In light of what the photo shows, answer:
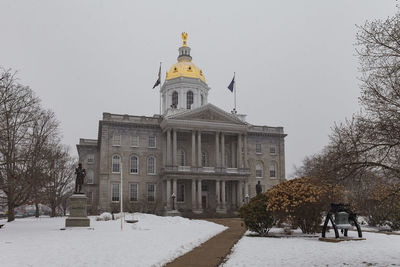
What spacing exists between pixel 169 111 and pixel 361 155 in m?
48.4

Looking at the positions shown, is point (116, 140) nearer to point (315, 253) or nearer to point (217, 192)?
point (217, 192)

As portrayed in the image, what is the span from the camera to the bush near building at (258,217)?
22.2 meters

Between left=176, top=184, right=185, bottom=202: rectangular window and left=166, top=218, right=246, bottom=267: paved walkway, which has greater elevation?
left=176, top=184, right=185, bottom=202: rectangular window

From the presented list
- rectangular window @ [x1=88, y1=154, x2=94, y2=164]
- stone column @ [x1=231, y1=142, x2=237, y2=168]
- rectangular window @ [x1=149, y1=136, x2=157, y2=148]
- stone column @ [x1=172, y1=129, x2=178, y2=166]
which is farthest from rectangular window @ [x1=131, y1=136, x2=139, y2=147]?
stone column @ [x1=231, y1=142, x2=237, y2=168]

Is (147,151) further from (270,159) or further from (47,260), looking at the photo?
(47,260)

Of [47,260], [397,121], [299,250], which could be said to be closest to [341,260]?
[299,250]

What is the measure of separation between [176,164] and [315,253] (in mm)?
42307

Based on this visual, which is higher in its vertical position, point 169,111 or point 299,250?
point 169,111

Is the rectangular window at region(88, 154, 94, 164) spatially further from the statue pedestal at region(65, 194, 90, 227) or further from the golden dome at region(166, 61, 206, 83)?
the statue pedestal at region(65, 194, 90, 227)

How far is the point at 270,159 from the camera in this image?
65188mm

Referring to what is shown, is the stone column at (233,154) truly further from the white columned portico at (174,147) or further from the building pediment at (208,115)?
the white columned portico at (174,147)

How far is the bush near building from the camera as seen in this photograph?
72.7 feet

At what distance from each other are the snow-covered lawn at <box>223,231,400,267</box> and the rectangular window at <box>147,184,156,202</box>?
128 feet

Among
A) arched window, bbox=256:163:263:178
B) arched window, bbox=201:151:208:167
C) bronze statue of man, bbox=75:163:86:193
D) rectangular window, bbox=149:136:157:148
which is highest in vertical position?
rectangular window, bbox=149:136:157:148
